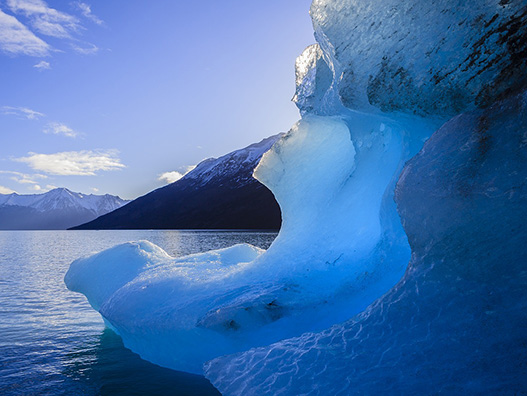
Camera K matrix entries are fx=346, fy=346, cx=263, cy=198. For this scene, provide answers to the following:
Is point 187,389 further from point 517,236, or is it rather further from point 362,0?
point 362,0

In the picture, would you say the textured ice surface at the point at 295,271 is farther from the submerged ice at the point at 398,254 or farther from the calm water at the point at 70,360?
the calm water at the point at 70,360

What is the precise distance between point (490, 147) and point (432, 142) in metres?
0.45

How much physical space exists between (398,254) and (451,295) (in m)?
2.18

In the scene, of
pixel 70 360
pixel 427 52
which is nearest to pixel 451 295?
pixel 427 52

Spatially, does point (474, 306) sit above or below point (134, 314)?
above

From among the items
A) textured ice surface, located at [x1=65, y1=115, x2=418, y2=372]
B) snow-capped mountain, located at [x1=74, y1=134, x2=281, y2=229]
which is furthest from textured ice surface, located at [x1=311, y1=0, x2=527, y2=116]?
snow-capped mountain, located at [x1=74, y1=134, x2=281, y2=229]

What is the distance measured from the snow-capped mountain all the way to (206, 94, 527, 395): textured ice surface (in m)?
96.5

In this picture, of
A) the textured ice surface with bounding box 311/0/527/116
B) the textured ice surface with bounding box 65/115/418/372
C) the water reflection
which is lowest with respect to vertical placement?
the water reflection

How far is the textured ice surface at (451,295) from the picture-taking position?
2252 mm

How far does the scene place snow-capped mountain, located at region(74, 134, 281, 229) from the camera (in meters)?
114

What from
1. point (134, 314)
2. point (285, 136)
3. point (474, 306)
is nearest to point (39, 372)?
point (134, 314)

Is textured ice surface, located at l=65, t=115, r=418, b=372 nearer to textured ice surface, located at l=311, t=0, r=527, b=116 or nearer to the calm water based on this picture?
the calm water

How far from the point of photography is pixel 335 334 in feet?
9.64

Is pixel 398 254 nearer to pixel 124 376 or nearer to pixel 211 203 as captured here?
pixel 124 376
